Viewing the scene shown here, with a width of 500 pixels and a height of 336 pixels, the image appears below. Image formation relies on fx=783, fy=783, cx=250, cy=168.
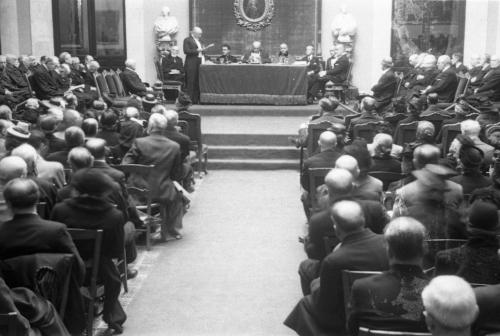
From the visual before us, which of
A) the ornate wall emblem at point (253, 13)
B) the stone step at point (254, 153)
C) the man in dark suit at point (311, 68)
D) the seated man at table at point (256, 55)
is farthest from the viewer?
the ornate wall emblem at point (253, 13)

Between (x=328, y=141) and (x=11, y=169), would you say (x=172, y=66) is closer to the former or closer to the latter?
(x=328, y=141)

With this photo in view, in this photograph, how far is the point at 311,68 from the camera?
56.9 ft

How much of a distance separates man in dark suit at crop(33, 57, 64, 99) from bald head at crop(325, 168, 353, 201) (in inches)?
396

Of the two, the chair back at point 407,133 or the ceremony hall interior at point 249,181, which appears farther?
the chair back at point 407,133

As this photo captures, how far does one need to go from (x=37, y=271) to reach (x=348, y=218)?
5.59ft

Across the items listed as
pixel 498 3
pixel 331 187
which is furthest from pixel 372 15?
pixel 331 187

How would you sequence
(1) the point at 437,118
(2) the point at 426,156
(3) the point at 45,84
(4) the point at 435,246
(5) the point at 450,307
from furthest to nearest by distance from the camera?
1. (3) the point at 45,84
2. (1) the point at 437,118
3. (2) the point at 426,156
4. (4) the point at 435,246
5. (5) the point at 450,307

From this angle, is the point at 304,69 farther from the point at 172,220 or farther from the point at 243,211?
the point at 172,220

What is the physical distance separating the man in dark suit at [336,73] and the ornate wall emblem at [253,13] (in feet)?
7.40

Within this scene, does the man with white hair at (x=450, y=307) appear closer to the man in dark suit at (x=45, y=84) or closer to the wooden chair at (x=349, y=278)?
the wooden chair at (x=349, y=278)

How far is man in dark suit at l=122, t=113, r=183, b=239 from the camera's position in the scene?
7.71 metres

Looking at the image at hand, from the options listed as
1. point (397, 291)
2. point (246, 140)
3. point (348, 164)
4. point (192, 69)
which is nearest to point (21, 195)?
point (397, 291)

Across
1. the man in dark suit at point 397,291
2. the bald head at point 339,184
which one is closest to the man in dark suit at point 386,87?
the bald head at point 339,184

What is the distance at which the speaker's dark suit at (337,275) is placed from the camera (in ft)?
13.7
